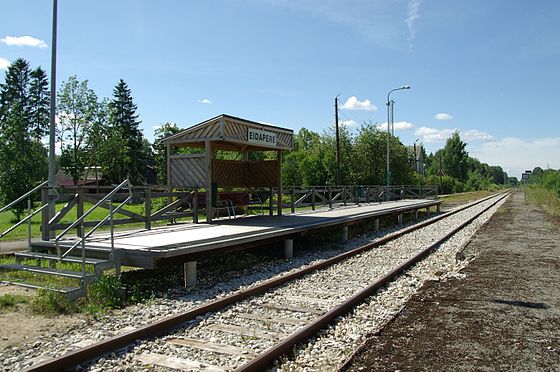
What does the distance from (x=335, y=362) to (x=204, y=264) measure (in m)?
6.28

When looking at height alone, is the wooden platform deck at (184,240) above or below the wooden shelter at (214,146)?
below

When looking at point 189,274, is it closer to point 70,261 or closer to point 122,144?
point 70,261

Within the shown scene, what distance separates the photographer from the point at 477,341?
17.4 feet

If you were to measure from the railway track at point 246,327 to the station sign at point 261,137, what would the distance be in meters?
4.87

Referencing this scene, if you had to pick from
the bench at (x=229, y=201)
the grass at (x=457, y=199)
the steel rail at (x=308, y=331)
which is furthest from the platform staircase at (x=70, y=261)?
the grass at (x=457, y=199)

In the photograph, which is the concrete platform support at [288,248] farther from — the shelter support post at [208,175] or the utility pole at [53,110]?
the utility pole at [53,110]

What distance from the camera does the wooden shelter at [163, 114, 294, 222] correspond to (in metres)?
12.0

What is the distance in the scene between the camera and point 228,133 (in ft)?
39.4

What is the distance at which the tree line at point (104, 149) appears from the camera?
Answer: 2639 centimetres

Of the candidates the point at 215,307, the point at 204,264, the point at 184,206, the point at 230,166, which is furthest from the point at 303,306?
the point at 230,166

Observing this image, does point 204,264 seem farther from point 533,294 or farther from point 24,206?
point 24,206

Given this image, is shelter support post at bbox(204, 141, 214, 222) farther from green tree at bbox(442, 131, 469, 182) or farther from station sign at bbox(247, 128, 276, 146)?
green tree at bbox(442, 131, 469, 182)

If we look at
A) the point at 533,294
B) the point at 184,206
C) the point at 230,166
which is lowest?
the point at 533,294

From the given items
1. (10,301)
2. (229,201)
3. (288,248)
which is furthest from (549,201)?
(10,301)
